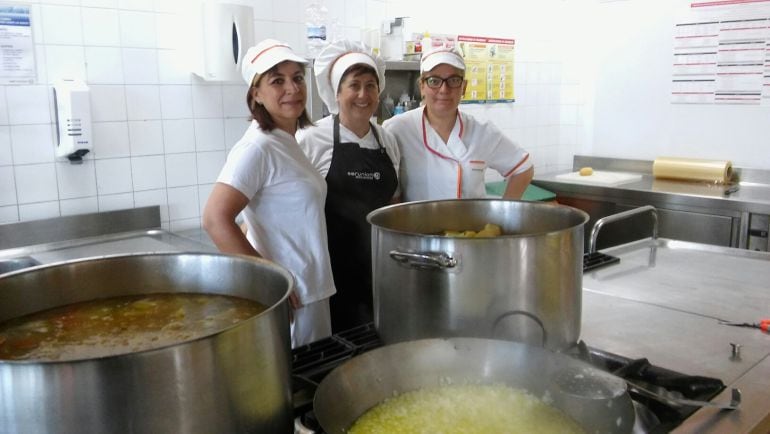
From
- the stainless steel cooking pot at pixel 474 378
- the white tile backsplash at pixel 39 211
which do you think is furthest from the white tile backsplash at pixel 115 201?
the stainless steel cooking pot at pixel 474 378

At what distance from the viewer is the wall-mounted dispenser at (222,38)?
7.84 feet

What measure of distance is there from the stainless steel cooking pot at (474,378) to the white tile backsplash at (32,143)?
179cm

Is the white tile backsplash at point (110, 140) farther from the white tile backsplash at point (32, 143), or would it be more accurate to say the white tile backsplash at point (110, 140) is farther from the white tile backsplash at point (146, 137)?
the white tile backsplash at point (32, 143)

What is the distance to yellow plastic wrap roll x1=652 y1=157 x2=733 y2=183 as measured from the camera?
11.4 ft

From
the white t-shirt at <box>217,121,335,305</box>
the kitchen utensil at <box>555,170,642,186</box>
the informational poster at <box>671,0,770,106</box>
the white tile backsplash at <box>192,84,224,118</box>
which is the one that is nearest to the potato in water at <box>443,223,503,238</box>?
the white t-shirt at <box>217,121,335,305</box>

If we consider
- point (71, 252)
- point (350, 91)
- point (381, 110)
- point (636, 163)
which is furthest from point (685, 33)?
point (71, 252)

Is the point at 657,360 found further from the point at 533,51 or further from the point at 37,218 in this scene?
the point at 533,51

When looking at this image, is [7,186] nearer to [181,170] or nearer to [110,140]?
Answer: [110,140]

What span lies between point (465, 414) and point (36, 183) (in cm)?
193

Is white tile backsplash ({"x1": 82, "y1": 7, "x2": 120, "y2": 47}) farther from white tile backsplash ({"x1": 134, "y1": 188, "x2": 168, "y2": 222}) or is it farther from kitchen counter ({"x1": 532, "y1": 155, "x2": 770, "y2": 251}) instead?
kitchen counter ({"x1": 532, "y1": 155, "x2": 770, "y2": 251})

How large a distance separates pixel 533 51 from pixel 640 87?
0.71 metres

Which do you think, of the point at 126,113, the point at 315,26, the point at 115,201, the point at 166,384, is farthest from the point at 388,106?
the point at 166,384

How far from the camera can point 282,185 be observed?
166 cm

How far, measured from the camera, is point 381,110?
3.05 meters
